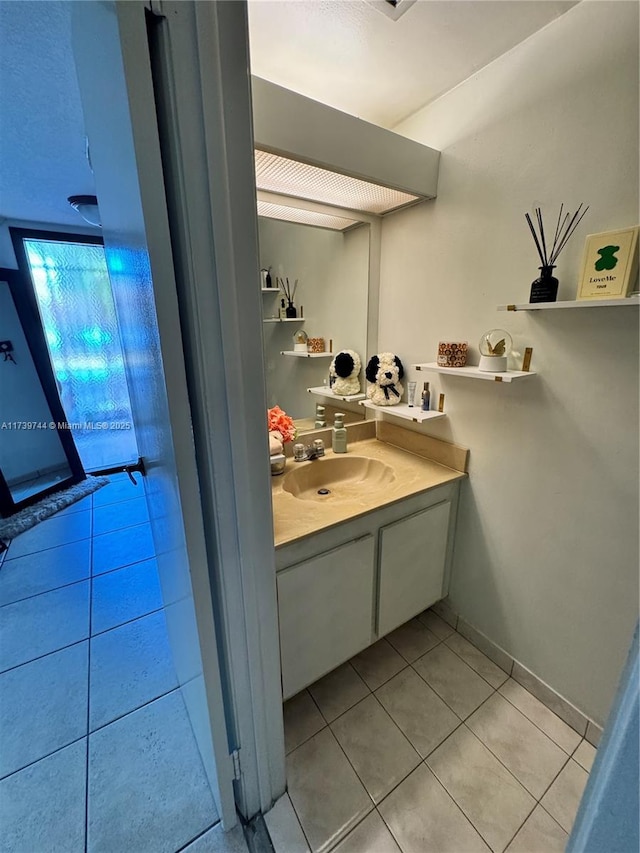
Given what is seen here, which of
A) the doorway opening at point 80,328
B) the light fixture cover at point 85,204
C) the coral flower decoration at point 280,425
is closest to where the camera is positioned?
the coral flower decoration at point 280,425

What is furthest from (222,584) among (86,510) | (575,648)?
(86,510)

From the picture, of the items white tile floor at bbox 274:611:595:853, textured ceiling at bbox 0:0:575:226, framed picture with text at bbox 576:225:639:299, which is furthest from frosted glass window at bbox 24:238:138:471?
framed picture with text at bbox 576:225:639:299

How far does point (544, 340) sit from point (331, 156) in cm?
93

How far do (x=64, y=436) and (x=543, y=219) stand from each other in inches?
141

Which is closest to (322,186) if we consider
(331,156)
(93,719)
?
(331,156)

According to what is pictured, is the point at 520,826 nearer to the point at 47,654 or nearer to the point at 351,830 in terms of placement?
the point at 351,830

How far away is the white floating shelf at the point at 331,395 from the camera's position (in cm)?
171

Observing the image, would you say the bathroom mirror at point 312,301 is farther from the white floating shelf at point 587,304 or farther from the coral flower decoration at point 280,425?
the white floating shelf at point 587,304

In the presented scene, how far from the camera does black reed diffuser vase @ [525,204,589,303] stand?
0.99 meters

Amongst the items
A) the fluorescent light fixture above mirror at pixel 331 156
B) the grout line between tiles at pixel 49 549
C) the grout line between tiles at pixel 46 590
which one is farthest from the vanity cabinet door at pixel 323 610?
the grout line between tiles at pixel 49 549

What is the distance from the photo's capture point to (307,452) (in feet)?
5.07

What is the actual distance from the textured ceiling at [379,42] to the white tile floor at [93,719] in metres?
2.27

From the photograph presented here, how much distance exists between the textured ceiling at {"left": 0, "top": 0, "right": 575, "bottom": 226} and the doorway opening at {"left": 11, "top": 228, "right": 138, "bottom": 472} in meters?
1.51

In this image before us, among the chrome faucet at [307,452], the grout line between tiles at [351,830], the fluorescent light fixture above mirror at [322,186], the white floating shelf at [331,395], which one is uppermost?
the fluorescent light fixture above mirror at [322,186]
